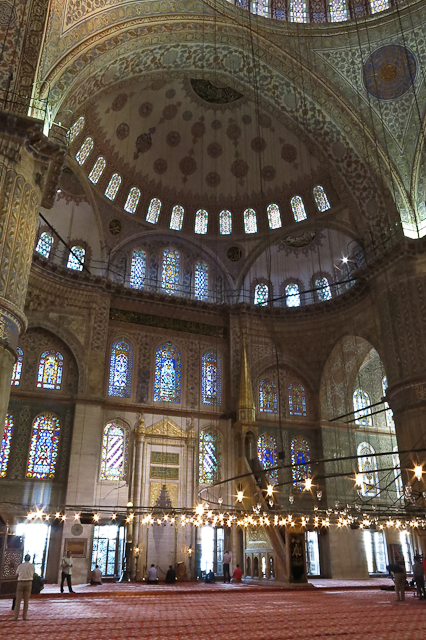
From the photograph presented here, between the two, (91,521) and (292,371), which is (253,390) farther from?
(91,521)

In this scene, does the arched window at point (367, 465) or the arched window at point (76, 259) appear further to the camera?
the arched window at point (367, 465)

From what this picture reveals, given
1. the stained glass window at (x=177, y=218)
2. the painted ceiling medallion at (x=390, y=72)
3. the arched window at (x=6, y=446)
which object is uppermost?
the painted ceiling medallion at (x=390, y=72)

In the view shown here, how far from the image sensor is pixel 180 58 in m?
15.8

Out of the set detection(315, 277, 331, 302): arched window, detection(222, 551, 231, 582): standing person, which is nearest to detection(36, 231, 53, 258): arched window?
detection(315, 277, 331, 302): arched window

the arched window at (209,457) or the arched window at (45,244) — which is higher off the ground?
the arched window at (45,244)

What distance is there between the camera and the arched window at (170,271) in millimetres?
19984

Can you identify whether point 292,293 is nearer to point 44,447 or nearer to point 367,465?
point 367,465

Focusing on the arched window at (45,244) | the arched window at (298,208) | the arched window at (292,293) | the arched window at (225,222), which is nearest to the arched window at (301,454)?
the arched window at (292,293)

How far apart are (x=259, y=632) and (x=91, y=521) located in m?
9.70

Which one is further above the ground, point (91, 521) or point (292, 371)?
point (292, 371)

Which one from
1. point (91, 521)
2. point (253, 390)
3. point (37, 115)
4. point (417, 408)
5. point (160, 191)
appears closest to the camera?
point (37, 115)

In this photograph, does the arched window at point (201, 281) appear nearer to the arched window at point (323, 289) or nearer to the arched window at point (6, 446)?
the arched window at point (323, 289)

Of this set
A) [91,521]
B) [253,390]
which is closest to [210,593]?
[91,521]

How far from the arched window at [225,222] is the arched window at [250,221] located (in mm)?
645
